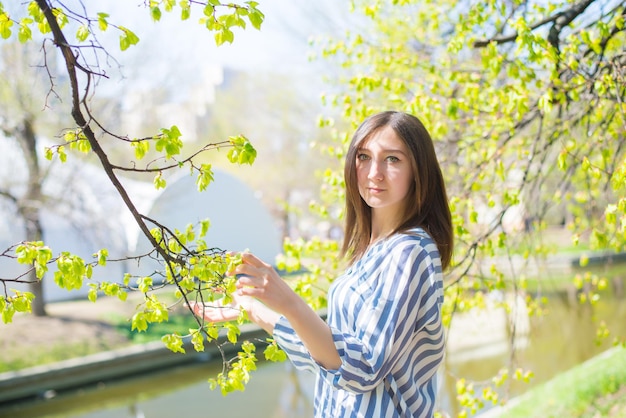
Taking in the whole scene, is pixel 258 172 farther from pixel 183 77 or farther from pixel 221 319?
pixel 221 319

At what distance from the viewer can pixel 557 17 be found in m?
3.57

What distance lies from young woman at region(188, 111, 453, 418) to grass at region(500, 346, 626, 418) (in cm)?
435

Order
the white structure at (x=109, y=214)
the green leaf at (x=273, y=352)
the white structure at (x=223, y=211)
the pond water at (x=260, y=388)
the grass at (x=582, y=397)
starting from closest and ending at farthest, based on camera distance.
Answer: the green leaf at (x=273, y=352)
the grass at (x=582, y=397)
the pond water at (x=260, y=388)
the white structure at (x=109, y=214)
the white structure at (x=223, y=211)

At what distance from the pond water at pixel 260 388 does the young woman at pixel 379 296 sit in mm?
6802

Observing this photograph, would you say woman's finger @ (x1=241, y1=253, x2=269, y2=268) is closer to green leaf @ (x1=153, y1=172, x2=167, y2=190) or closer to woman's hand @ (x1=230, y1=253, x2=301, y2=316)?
woman's hand @ (x1=230, y1=253, x2=301, y2=316)

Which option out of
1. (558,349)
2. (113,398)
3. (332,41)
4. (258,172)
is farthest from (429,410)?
(258,172)

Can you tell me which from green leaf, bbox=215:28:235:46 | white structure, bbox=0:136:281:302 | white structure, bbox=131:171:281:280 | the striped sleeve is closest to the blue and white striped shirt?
the striped sleeve

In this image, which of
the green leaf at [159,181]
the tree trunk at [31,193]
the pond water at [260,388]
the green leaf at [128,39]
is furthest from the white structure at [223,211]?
the green leaf at [128,39]

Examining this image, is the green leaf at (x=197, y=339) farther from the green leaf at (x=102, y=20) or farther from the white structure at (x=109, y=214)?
the white structure at (x=109, y=214)

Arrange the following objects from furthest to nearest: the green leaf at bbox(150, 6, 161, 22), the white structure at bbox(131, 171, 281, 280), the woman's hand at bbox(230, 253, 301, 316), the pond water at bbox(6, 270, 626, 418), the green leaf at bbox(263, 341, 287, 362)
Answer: the white structure at bbox(131, 171, 281, 280)
the pond water at bbox(6, 270, 626, 418)
the green leaf at bbox(263, 341, 287, 362)
the green leaf at bbox(150, 6, 161, 22)
the woman's hand at bbox(230, 253, 301, 316)

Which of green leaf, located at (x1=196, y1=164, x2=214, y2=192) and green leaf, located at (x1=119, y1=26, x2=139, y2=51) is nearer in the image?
green leaf, located at (x1=119, y1=26, x2=139, y2=51)

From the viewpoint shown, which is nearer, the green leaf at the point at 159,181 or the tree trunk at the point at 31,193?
the green leaf at the point at 159,181

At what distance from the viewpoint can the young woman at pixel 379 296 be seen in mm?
1622

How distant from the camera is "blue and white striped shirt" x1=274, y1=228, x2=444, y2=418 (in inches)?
64.3
